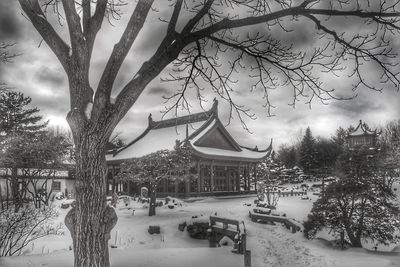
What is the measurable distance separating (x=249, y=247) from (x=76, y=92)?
384 inches

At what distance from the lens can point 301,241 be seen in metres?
13.4

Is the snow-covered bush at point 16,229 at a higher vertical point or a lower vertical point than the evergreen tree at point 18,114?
lower

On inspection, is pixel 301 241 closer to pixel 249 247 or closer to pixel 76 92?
pixel 249 247

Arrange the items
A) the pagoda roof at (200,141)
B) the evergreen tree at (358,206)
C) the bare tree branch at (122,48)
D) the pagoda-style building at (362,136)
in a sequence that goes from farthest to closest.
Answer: the pagoda-style building at (362,136) → the pagoda roof at (200,141) → the evergreen tree at (358,206) → the bare tree branch at (122,48)

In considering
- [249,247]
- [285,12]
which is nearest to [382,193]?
[249,247]

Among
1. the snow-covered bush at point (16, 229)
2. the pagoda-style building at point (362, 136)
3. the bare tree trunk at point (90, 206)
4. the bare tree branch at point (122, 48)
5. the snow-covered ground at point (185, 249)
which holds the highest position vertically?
the pagoda-style building at point (362, 136)

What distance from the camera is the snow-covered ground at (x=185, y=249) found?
7916mm

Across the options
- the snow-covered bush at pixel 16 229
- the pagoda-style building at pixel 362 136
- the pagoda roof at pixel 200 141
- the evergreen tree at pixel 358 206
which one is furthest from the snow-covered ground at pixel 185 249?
the pagoda-style building at pixel 362 136

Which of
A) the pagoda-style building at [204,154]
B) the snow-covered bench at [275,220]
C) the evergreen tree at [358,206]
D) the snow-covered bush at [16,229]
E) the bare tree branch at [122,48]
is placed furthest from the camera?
the pagoda-style building at [204,154]

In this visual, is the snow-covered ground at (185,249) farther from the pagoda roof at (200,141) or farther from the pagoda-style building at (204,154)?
the pagoda roof at (200,141)

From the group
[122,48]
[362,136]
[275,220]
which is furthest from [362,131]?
[122,48]

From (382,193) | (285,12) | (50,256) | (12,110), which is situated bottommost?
(50,256)

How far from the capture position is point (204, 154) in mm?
24516

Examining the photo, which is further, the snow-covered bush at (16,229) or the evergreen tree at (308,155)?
the evergreen tree at (308,155)
